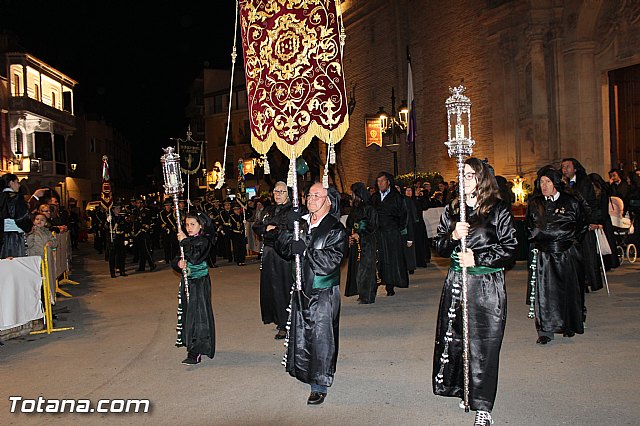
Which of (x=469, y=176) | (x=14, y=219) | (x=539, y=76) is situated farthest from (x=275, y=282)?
(x=539, y=76)

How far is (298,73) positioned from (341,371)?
10.9 ft

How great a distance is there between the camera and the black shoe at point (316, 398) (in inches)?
228

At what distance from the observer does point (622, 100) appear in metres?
20.5

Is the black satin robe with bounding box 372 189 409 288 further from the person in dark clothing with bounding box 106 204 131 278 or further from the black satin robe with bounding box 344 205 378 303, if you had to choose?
the person in dark clothing with bounding box 106 204 131 278

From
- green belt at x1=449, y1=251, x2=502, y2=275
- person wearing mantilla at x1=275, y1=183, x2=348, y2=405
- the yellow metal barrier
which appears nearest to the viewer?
green belt at x1=449, y1=251, x2=502, y2=275

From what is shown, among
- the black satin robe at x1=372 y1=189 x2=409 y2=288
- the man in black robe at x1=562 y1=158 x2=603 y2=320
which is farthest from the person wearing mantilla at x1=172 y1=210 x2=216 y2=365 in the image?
the man in black robe at x1=562 y1=158 x2=603 y2=320

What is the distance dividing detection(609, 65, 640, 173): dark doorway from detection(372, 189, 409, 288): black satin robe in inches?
449

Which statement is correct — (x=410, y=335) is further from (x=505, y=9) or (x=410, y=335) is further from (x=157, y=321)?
(x=505, y=9)

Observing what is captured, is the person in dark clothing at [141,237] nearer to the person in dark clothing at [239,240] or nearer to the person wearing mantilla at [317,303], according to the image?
the person in dark clothing at [239,240]

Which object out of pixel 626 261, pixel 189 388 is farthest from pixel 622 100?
pixel 189 388

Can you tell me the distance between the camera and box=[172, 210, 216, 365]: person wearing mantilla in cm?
741

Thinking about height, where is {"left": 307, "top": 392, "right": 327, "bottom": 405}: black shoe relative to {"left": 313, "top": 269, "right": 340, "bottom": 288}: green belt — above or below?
below

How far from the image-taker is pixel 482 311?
16.8 feet

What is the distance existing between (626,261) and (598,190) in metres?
3.56
